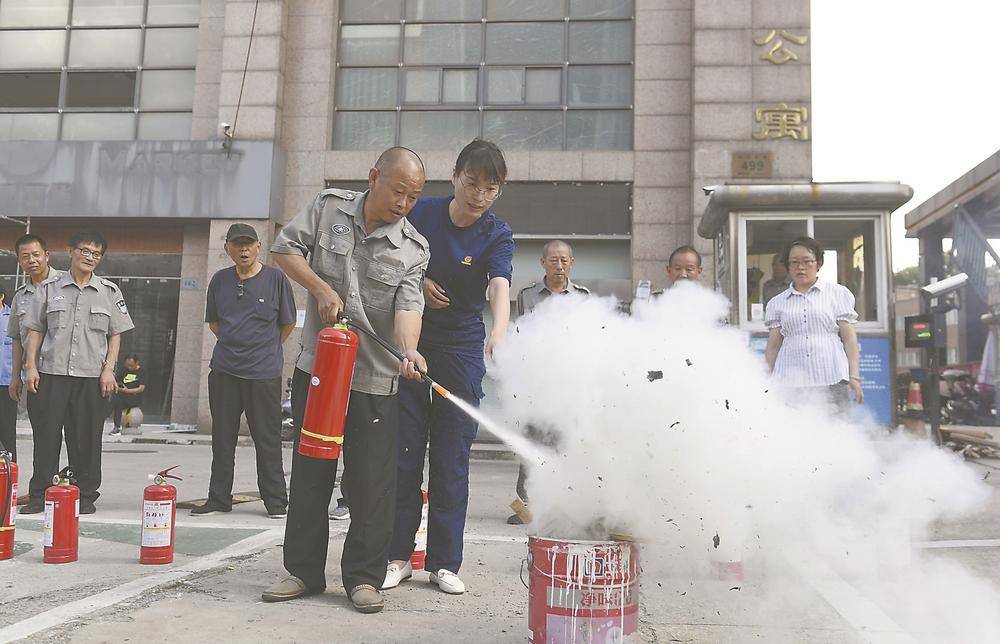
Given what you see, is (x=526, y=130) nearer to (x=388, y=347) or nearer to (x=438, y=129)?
(x=438, y=129)

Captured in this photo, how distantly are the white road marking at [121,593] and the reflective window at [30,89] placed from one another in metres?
13.8

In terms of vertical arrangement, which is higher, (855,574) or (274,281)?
(274,281)

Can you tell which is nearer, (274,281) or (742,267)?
(274,281)

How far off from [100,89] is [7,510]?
1321 centimetres

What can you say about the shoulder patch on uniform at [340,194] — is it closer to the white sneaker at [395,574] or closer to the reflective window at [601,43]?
the white sneaker at [395,574]

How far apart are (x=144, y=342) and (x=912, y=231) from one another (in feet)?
56.0

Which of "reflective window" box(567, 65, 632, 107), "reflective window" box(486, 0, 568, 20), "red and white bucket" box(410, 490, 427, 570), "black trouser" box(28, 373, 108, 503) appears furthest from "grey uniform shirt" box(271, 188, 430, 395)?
"reflective window" box(486, 0, 568, 20)

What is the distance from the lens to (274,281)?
19.8 ft

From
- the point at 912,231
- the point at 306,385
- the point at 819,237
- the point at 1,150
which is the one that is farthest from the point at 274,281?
the point at 912,231

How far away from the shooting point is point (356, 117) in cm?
1458

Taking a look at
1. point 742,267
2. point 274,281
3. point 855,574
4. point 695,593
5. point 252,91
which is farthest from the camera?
point 252,91

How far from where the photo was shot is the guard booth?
27.1 feet

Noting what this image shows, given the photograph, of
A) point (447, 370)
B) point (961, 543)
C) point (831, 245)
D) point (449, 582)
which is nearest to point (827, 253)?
point (831, 245)

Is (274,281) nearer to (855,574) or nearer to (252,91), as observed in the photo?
(855,574)
